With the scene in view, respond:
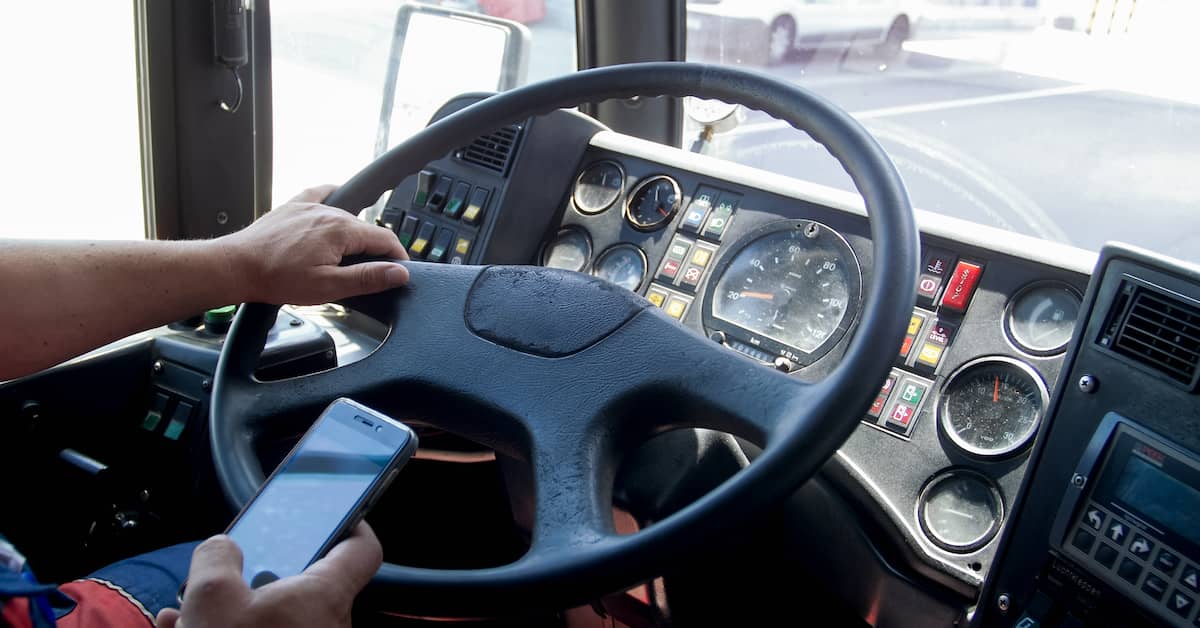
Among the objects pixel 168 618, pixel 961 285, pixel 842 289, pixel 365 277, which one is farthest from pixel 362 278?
pixel 961 285

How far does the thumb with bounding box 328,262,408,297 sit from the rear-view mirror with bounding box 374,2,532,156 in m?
1.36

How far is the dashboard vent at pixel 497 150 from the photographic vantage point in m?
1.76

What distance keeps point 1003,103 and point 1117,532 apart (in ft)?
5.07

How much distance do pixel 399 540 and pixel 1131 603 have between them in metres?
1.17

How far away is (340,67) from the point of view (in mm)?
2406

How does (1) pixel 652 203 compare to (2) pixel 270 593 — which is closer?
(2) pixel 270 593

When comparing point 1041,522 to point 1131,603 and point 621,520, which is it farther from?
point 621,520

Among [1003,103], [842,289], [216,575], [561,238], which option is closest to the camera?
[216,575]

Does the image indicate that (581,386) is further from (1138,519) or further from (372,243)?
(1138,519)

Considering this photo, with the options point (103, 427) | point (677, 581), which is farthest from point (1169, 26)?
point (103, 427)

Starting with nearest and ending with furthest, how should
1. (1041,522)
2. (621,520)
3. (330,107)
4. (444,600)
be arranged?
1. (444,600)
2. (1041,522)
3. (621,520)
4. (330,107)

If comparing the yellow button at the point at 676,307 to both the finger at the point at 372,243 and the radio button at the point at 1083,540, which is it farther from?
the radio button at the point at 1083,540

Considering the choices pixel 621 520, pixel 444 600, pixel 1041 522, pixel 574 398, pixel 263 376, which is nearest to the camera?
pixel 444 600

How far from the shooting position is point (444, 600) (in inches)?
31.6
